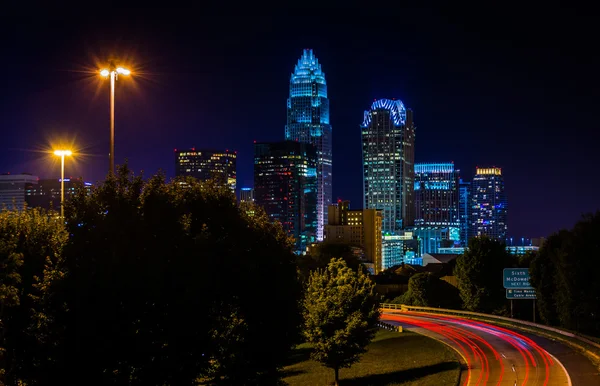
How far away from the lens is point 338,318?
4088 centimetres

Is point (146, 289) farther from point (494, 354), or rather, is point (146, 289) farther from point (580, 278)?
point (580, 278)

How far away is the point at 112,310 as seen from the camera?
1625cm

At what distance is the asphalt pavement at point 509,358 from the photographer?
39.1 meters

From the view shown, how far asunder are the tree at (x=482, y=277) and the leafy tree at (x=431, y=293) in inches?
301

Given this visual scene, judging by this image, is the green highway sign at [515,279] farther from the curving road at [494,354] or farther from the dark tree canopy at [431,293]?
the dark tree canopy at [431,293]

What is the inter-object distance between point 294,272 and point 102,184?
30.7 ft

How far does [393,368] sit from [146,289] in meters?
33.0

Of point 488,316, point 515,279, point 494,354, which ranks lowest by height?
Result: point 488,316

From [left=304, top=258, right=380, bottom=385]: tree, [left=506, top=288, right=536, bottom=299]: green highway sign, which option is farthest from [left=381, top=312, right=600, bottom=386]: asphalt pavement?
[left=304, top=258, right=380, bottom=385]: tree

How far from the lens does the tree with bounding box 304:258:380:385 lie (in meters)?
40.1

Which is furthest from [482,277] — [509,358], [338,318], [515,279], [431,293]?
[338,318]

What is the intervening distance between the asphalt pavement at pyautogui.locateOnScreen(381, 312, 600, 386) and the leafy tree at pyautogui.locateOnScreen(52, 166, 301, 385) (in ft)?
81.0

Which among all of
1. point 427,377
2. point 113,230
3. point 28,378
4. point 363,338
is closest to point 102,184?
point 113,230

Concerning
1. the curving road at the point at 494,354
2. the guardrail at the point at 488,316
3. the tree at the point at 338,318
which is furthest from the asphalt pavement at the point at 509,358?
the tree at the point at 338,318
